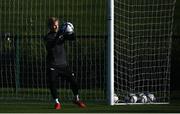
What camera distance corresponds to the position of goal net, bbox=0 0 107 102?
65.0 ft

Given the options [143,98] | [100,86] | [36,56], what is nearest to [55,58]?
[143,98]

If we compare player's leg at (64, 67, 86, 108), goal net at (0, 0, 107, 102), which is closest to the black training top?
player's leg at (64, 67, 86, 108)

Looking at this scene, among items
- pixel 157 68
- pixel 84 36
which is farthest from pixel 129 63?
pixel 84 36

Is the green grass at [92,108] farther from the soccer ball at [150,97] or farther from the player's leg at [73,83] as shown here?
the soccer ball at [150,97]

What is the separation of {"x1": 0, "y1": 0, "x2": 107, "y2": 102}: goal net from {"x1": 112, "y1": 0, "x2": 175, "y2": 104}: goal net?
3.06 ft

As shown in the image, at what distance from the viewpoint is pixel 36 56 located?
2086 centimetres

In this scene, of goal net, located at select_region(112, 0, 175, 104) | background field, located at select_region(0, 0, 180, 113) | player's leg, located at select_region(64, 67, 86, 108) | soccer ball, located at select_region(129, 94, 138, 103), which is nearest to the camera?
background field, located at select_region(0, 0, 180, 113)

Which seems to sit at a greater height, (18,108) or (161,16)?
(161,16)

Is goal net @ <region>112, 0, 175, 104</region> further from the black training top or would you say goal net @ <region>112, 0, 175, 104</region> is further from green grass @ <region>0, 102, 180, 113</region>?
the black training top

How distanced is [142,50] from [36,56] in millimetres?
2980

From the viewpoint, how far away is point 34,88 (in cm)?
1998

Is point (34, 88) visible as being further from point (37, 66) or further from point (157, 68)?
point (157, 68)

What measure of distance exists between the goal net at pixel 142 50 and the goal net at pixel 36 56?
93cm

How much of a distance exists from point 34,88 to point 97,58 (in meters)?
1.67
